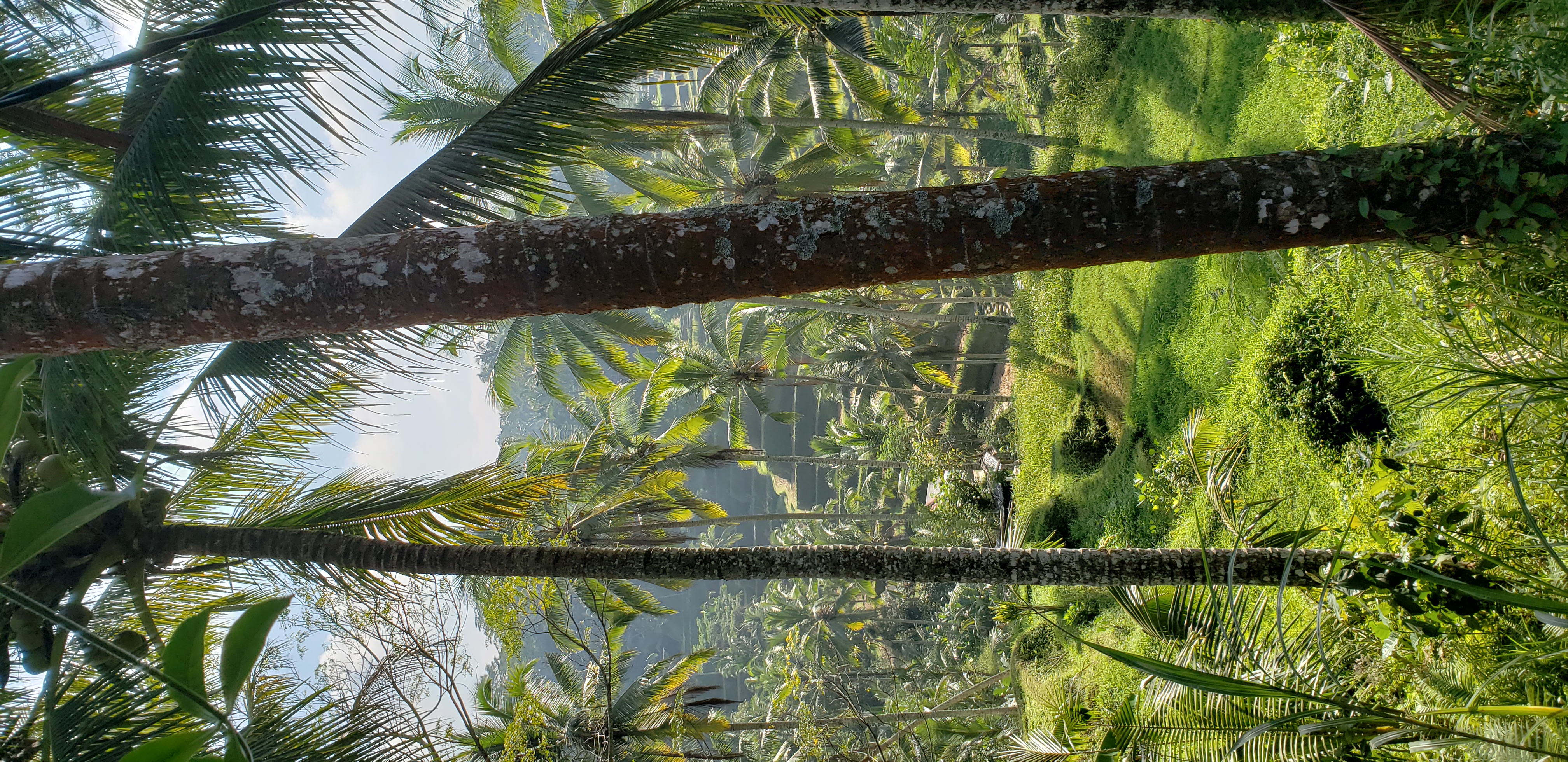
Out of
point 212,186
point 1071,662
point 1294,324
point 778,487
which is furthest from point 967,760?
point 778,487

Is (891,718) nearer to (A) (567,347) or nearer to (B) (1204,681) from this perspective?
(A) (567,347)

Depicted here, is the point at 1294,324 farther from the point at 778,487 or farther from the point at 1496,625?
the point at 778,487

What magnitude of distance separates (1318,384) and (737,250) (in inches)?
231

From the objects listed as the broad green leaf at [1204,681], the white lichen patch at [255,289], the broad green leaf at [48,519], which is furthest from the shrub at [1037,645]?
the broad green leaf at [48,519]

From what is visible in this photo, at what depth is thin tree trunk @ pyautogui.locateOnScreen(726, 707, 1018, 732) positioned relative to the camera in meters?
9.23

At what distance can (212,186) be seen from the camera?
11.6ft

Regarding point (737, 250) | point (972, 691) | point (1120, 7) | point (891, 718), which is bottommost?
point (972, 691)

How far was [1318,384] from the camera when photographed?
21.1 ft

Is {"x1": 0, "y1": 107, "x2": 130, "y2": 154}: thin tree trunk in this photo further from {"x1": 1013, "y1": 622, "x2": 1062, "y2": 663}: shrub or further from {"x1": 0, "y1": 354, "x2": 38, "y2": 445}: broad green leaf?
{"x1": 1013, "y1": 622, "x2": 1062, "y2": 663}: shrub

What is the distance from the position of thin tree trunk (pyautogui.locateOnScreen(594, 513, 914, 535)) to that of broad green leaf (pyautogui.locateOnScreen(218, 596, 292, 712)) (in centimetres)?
815

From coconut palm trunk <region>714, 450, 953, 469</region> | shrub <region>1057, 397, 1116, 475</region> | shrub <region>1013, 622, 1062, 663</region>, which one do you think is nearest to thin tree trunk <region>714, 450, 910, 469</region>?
coconut palm trunk <region>714, 450, 953, 469</region>

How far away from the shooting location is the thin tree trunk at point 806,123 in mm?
9172

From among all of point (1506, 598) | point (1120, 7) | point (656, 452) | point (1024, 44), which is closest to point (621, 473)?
point (656, 452)

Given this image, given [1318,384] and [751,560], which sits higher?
[1318,384]
